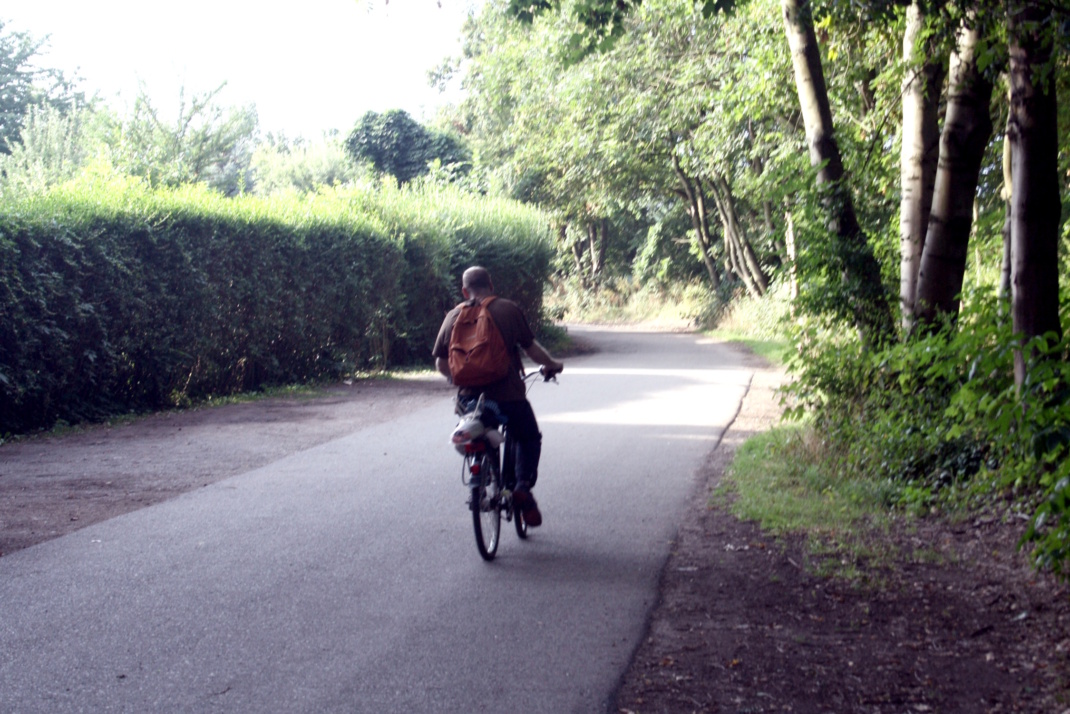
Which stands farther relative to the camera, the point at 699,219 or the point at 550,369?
the point at 699,219

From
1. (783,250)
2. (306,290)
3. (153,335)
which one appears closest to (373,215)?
(306,290)

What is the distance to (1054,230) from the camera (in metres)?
6.39

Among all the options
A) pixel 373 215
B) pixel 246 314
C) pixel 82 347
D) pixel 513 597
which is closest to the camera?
pixel 513 597

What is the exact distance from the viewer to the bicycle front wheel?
21.5 feet

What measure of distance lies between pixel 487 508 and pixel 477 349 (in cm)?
99

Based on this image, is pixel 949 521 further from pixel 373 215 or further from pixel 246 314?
pixel 373 215

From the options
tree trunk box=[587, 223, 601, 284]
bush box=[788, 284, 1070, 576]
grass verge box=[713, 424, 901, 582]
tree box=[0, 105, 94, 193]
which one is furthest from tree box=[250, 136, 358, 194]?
bush box=[788, 284, 1070, 576]

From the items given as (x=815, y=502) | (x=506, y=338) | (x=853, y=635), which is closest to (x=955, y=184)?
(x=815, y=502)

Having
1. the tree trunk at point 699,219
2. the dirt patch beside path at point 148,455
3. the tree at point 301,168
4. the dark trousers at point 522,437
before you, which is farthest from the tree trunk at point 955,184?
the tree at point 301,168

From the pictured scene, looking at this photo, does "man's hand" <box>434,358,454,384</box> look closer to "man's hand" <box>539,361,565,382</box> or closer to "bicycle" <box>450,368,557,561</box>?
"bicycle" <box>450,368,557,561</box>

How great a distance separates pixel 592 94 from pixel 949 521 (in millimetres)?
20941

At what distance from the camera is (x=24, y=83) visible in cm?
5169

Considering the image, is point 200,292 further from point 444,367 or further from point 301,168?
point 301,168

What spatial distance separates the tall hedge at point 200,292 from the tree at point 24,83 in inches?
1348
